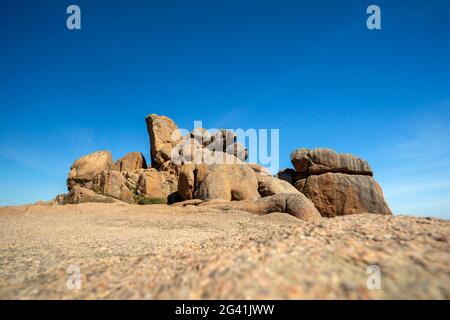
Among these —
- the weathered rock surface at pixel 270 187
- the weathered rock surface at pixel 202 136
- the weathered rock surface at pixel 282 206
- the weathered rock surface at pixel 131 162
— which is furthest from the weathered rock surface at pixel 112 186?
the weathered rock surface at pixel 282 206

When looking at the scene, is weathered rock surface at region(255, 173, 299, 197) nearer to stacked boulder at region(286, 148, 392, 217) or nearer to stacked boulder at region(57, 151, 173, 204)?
stacked boulder at region(286, 148, 392, 217)

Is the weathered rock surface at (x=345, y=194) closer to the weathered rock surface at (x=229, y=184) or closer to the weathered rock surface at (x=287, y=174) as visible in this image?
the weathered rock surface at (x=287, y=174)

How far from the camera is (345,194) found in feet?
74.1

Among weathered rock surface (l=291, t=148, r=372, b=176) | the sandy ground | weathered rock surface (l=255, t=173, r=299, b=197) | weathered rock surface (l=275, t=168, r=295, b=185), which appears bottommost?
the sandy ground

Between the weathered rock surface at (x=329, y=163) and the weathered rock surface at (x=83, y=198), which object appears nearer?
the weathered rock surface at (x=83, y=198)

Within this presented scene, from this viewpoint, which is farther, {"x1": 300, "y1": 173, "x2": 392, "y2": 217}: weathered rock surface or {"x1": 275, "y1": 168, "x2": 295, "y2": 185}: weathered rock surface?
{"x1": 275, "y1": 168, "x2": 295, "y2": 185}: weathered rock surface

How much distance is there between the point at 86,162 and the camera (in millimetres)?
30203

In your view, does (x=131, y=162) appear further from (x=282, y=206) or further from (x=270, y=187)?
(x=282, y=206)

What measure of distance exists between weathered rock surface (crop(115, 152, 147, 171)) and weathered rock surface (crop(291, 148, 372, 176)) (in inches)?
736

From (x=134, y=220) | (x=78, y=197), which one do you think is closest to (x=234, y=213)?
(x=134, y=220)

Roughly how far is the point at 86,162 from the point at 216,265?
3183 cm

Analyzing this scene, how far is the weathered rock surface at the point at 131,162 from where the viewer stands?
106 feet

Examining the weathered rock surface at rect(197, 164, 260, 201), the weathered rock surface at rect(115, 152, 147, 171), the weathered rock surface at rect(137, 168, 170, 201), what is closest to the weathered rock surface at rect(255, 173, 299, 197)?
the weathered rock surface at rect(197, 164, 260, 201)

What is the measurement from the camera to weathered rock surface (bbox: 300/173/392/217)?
22188 mm
